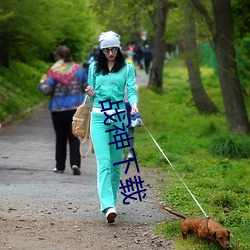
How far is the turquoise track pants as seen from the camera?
7348mm

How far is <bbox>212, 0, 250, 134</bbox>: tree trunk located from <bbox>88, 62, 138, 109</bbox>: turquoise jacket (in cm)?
861

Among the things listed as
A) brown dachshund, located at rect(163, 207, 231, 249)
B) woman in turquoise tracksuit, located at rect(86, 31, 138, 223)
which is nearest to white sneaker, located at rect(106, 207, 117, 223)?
woman in turquoise tracksuit, located at rect(86, 31, 138, 223)

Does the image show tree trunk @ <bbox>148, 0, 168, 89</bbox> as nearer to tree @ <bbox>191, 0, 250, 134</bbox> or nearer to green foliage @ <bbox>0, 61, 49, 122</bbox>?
green foliage @ <bbox>0, 61, 49, 122</bbox>

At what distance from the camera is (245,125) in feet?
54.1

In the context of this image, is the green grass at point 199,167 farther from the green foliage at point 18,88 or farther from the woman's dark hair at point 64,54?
the green foliage at point 18,88

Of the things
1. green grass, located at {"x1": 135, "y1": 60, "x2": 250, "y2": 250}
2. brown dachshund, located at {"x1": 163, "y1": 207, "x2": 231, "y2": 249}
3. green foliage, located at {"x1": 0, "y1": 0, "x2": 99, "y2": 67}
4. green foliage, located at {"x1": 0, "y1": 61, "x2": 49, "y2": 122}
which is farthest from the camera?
green foliage, located at {"x1": 0, "y1": 61, "x2": 49, "y2": 122}

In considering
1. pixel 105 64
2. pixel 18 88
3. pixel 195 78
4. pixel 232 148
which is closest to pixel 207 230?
pixel 105 64

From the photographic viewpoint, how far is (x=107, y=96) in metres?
7.46

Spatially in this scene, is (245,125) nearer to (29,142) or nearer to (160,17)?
(29,142)

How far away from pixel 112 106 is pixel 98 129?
0.89 ft

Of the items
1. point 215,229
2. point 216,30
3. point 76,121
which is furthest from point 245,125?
point 215,229

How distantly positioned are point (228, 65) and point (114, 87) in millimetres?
8954

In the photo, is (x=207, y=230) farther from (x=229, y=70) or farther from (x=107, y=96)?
(x=229, y=70)

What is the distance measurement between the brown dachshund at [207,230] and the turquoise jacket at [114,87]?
1561 millimetres
